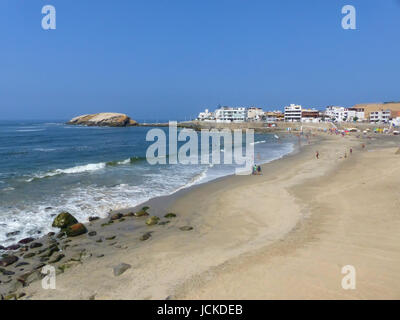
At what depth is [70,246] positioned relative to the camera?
34.8 feet

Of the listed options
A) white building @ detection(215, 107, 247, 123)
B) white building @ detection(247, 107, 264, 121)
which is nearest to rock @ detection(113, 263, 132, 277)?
white building @ detection(215, 107, 247, 123)

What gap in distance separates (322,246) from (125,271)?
5.99 m

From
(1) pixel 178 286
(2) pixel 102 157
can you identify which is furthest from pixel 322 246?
(2) pixel 102 157

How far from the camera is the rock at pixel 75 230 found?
38.0 feet

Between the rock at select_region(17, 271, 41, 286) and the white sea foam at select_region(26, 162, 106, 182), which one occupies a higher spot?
the white sea foam at select_region(26, 162, 106, 182)

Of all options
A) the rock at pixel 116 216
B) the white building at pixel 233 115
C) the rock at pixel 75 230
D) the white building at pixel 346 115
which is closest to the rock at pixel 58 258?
the rock at pixel 75 230

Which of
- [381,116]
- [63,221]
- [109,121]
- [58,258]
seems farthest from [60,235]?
[109,121]

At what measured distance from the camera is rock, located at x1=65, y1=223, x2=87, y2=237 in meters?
11.6

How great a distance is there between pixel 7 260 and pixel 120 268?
159 inches

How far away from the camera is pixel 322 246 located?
9.09m

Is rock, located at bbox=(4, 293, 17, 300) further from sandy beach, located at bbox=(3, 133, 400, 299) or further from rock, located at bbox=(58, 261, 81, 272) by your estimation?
rock, located at bbox=(58, 261, 81, 272)

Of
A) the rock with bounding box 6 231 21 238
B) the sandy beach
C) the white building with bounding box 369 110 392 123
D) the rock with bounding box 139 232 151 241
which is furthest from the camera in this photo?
the white building with bounding box 369 110 392 123

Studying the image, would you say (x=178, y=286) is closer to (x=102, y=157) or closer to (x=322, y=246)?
(x=322, y=246)

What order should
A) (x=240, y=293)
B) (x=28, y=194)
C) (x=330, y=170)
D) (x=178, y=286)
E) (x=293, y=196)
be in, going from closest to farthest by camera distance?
(x=240, y=293) < (x=178, y=286) < (x=293, y=196) < (x=28, y=194) < (x=330, y=170)
